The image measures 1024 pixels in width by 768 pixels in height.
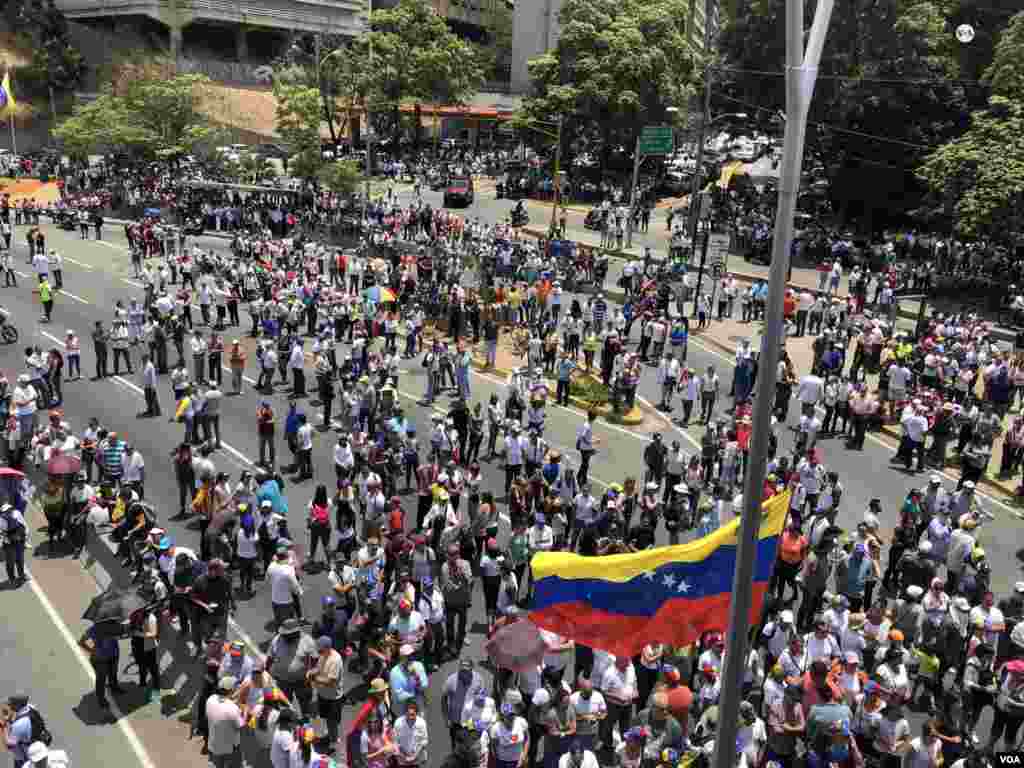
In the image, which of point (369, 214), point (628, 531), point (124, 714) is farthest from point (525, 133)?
point (124, 714)

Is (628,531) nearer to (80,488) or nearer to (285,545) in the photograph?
(285,545)

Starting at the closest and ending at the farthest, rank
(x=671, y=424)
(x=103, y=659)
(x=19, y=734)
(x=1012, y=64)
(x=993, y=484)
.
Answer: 1. (x=19, y=734)
2. (x=103, y=659)
3. (x=993, y=484)
4. (x=671, y=424)
5. (x=1012, y=64)

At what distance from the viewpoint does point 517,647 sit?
10.2 metres

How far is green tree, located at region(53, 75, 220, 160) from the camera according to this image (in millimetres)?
50250

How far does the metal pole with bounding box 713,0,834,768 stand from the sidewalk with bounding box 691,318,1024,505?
562 inches

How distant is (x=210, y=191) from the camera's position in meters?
47.9

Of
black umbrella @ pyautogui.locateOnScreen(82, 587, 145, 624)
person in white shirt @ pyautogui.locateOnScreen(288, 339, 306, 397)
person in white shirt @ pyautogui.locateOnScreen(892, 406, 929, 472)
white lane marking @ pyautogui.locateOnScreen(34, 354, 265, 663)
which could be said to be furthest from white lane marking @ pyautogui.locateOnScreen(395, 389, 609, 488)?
black umbrella @ pyautogui.locateOnScreen(82, 587, 145, 624)

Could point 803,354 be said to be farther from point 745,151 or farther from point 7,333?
point 745,151

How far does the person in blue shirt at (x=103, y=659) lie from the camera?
11156 mm

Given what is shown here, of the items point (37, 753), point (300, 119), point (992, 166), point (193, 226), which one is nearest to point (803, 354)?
point (992, 166)

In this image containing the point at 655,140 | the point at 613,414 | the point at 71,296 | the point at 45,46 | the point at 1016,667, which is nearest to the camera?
the point at 1016,667

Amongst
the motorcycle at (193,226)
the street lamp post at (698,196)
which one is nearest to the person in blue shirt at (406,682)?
the street lamp post at (698,196)

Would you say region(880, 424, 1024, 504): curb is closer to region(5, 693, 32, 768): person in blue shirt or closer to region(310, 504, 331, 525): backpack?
region(310, 504, 331, 525): backpack

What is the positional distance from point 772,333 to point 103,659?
352 inches
